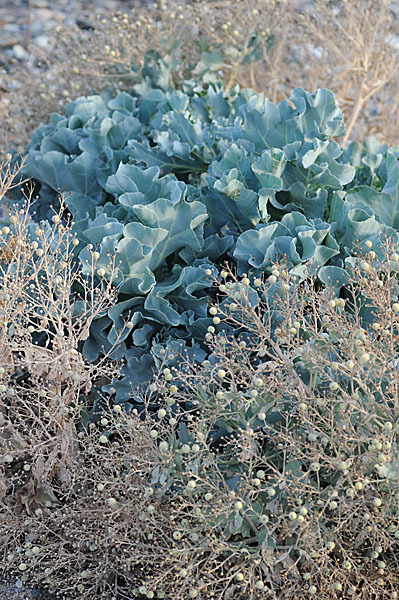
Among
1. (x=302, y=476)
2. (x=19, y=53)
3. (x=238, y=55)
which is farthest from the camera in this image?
(x=19, y=53)

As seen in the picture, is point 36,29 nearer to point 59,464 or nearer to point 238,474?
point 59,464

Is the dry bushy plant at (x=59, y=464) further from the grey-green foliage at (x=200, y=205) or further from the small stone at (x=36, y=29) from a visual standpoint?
the small stone at (x=36, y=29)

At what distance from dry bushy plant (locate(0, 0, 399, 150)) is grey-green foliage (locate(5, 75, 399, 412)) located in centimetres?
67

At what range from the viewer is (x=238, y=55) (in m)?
3.43

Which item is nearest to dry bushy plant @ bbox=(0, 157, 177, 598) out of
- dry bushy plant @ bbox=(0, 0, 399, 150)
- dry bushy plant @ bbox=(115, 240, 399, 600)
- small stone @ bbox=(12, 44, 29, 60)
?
dry bushy plant @ bbox=(115, 240, 399, 600)

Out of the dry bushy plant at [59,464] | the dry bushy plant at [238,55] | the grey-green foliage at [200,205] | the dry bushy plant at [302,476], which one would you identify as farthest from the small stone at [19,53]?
the dry bushy plant at [302,476]

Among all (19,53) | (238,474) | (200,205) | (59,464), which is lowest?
(19,53)

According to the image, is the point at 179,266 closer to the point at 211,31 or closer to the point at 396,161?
the point at 396,161

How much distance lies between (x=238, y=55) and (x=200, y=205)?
1545mm

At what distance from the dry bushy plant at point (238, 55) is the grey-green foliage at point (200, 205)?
0.67 meters

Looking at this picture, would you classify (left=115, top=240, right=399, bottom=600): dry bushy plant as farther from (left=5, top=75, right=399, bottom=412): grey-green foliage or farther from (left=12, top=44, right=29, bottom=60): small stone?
(left=12, top=44, right=29, bottom=60): small stone

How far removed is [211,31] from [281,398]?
231 cm

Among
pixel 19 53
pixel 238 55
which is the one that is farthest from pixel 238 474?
pixel 19 53

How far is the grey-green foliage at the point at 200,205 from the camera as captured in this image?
2170 millimetres
